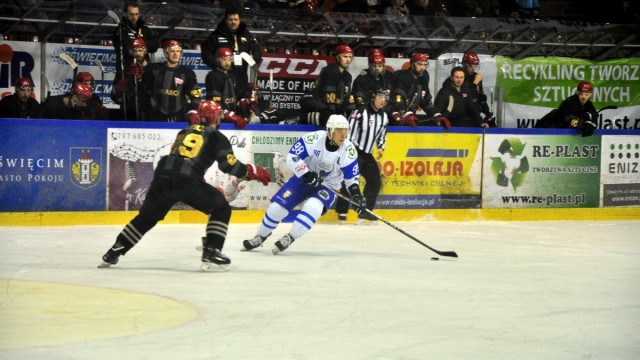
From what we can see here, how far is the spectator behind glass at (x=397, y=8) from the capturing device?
1672cm

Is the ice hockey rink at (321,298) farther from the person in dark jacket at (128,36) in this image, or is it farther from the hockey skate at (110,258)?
the person in dark jacket at (128,36)

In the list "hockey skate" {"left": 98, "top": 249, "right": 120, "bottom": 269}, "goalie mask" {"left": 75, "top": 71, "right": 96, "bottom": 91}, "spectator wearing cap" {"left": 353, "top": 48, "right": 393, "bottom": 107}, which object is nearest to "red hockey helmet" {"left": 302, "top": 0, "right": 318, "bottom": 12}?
"spectator wearing cap" {"left": 353, "top": 48, "right": 393, "bottom": 107}

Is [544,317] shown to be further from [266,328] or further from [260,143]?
[260,143]

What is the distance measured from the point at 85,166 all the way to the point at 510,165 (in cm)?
573

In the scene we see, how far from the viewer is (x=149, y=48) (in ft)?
46.5

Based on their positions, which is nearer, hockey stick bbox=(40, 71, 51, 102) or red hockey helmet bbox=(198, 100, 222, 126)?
red hockey helmet bbox=(198, 100, 222, 126)

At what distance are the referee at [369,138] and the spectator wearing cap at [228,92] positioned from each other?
1332mm

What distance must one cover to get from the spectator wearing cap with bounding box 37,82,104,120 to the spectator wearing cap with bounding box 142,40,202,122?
67 cm

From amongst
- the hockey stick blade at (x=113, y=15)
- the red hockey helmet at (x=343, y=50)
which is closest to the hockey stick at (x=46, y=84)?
the hockey stick blade at (x=113, y=15)

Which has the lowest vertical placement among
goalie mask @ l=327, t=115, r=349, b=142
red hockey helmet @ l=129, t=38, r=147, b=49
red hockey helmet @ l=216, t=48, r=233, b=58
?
goalie mask @ l=327, t=115, r=349, b=142

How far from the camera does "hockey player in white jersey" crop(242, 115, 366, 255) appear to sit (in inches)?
468

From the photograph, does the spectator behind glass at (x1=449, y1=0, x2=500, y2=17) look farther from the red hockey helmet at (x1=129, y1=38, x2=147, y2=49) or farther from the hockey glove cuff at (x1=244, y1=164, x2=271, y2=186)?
the hockey glove cuff at (x1=244, y1=164, x2=271, y2=186)

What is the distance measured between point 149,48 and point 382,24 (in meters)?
3.50

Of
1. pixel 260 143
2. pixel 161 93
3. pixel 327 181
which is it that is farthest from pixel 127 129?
pixel 327 181
